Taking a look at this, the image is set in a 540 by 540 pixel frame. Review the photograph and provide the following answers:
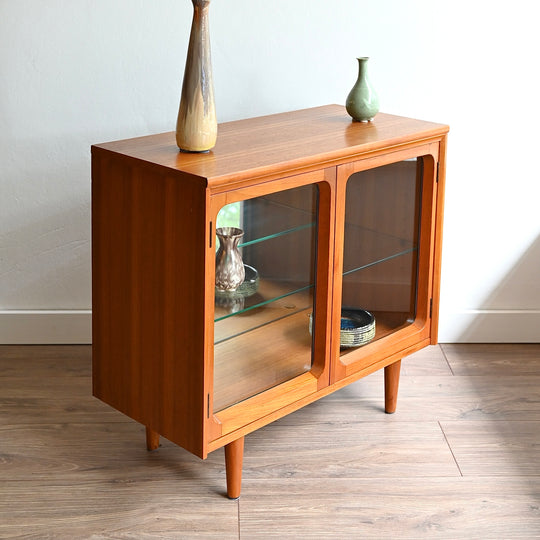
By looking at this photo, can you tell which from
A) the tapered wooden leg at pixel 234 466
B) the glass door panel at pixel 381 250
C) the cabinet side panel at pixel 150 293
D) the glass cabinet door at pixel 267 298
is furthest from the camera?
the glass door panel at pixel 381 250

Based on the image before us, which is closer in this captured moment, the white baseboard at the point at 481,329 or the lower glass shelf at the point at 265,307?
the lower glass shelf at the point at 265,307

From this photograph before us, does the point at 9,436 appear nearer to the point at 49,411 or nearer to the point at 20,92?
the point at 49,411

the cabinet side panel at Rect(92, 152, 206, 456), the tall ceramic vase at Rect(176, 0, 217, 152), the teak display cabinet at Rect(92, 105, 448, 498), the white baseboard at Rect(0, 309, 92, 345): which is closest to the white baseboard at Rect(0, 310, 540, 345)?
the white baseboard at Rect(0, 309, 92, 345)

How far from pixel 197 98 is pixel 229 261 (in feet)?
1.15

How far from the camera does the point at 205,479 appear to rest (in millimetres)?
2107

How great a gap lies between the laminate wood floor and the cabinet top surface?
0.79 metres

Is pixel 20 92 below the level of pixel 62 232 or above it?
above

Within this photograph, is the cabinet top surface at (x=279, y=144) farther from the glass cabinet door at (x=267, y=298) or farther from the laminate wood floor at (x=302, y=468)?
the laminate wood floor at (x=302, y=468)

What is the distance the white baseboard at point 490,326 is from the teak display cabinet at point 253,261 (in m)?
0.64

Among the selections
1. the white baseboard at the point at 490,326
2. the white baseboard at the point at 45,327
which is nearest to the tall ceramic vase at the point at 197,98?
the white baseboard at the point at 45,327

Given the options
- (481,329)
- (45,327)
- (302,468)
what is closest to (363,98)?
(302,468)

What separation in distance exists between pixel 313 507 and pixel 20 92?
1425mm

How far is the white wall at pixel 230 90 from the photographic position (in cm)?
245

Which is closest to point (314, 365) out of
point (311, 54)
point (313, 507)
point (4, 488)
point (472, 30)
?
point (313, 507)
